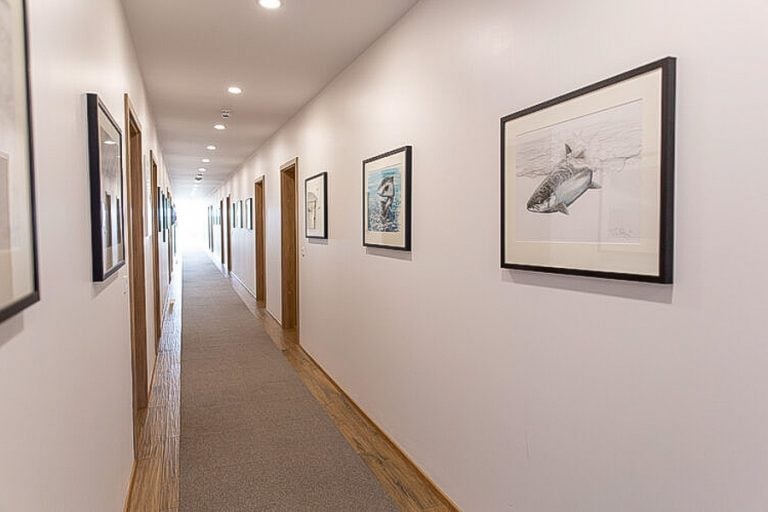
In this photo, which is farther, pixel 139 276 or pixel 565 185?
pixel 139 276

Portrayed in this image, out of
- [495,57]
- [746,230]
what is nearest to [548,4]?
[495,57]

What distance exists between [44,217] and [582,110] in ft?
5.16

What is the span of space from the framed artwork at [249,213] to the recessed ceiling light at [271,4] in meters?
6.73

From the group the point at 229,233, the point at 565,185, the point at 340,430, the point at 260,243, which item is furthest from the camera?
the point at 229,233

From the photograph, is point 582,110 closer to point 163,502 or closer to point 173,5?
point 173,5

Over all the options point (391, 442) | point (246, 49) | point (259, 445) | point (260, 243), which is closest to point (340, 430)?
point (391, 442)

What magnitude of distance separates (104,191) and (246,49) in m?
1.92

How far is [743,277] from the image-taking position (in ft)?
4.05

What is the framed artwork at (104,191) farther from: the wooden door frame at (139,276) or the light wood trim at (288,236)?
the light wood trim at (288,236)

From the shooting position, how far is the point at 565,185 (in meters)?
1.76

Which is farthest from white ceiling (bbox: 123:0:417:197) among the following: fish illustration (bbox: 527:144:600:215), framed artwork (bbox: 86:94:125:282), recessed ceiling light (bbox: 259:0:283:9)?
fish illustration (bbox: 527:144:600:215)

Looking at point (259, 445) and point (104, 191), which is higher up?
point (104, 191)

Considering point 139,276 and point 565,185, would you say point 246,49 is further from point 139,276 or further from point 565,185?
point 565,185

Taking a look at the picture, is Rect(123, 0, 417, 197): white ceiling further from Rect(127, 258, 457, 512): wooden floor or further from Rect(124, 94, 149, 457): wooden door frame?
Rect(127, 258, 457, 512): wooden floor
